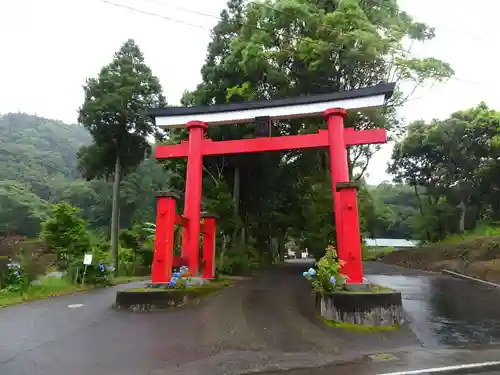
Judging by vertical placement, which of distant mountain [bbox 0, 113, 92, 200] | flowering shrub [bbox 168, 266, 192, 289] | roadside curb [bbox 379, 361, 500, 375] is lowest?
roadside curb [bbox 379, 361, 500, 375]

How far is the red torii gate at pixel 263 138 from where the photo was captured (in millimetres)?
11211

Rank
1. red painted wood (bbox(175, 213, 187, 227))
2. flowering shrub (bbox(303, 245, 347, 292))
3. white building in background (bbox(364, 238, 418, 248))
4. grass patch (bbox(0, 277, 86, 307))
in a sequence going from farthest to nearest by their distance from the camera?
1. white building in background (bbox(364, 238, 418, 248))
2. red painted wood (bbox(175, 213, 187, 227))
3. grass patch (bbox(0, 277, 86, 307))
4. flowering shrub (bbox(303, 245, 347, 292))

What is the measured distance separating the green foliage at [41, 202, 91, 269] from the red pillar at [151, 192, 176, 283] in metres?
5.29

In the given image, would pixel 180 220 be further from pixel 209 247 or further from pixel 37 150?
pixel 37 150

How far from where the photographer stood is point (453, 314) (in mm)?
9727

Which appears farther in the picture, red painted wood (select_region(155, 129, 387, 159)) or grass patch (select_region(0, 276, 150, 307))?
red painted wood (select_region(155, 129, 387, 159))

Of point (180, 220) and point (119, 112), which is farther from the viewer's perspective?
point (119, 112)

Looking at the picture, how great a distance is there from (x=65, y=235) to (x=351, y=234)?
10169mm

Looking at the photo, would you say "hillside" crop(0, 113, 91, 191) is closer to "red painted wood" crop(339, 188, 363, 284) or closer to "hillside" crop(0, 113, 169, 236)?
"hillside" crop(0, 113, 169, 236)

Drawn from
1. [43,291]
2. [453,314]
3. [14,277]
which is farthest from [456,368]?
[14,277]

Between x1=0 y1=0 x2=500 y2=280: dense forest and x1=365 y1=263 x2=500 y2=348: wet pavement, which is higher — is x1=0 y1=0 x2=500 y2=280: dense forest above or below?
above

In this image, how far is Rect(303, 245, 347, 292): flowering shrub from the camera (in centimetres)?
841

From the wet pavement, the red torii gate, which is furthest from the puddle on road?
the red torii gate

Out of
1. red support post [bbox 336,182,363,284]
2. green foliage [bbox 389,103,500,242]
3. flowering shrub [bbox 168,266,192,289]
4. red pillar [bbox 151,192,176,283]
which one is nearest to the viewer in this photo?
red support post [bbox 336,182,363,284]
